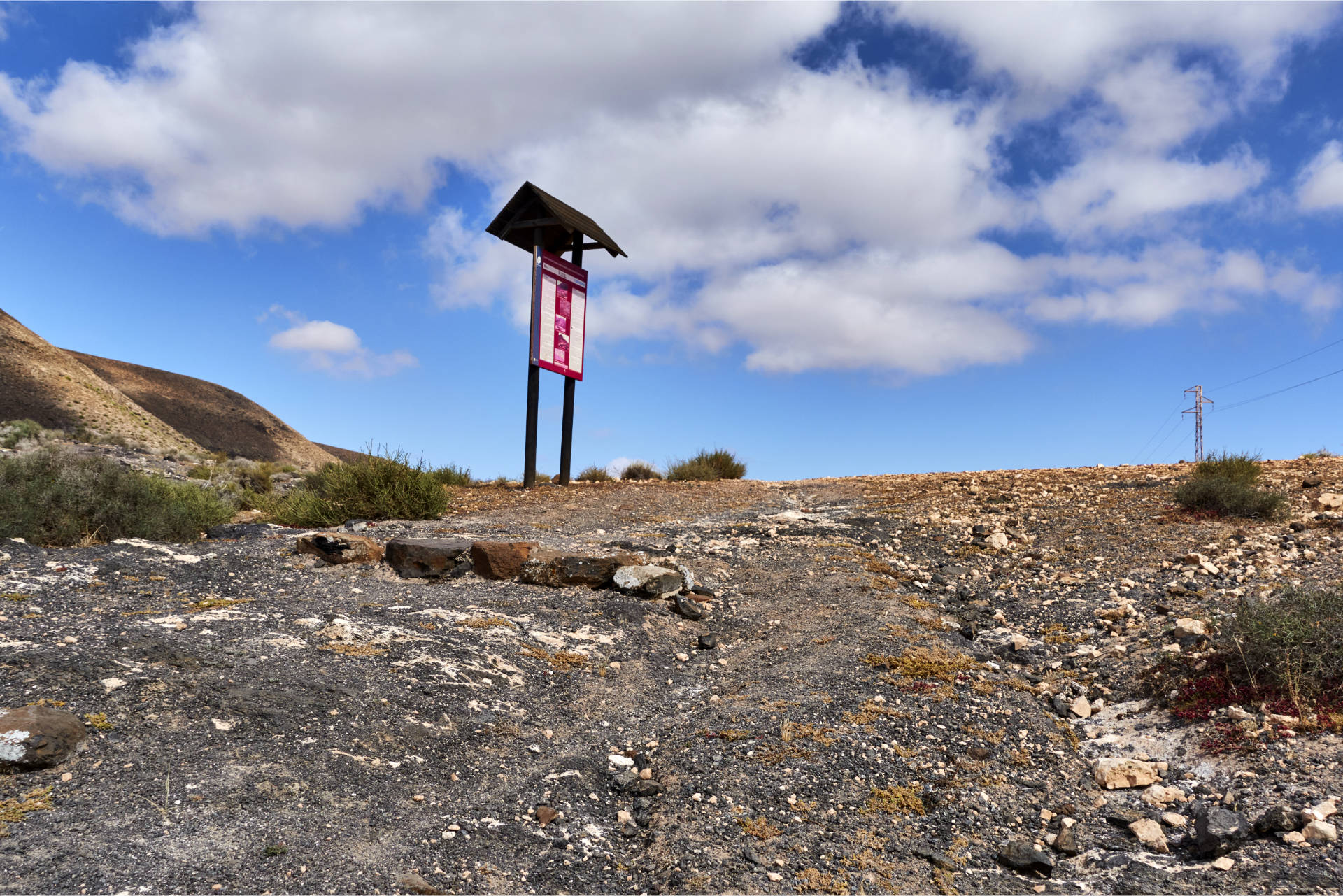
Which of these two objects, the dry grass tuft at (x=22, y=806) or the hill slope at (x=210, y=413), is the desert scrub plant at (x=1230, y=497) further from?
the hill slope at (x=210, y=413)

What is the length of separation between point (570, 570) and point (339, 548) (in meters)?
2.33

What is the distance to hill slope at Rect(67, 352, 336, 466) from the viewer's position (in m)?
48.4

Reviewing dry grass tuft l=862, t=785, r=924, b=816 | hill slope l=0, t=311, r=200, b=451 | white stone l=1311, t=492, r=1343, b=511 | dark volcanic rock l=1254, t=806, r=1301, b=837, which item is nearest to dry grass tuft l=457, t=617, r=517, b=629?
dry grass tuft l=862, t=785, r=924, b=816

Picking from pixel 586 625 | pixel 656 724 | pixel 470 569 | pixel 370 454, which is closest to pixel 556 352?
pixel 370 454

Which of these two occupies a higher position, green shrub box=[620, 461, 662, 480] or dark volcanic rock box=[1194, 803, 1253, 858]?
green shrub box=[620, 461, 662, 480]

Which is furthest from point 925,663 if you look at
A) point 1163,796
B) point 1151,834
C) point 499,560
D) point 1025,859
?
point 499,560

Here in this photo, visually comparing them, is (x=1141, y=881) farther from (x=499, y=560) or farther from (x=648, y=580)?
(x=499, y=560)

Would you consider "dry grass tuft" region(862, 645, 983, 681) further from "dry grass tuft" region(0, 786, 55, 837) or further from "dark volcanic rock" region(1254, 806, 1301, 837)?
"dry grass tuft" region(0, 786, 55, 837)

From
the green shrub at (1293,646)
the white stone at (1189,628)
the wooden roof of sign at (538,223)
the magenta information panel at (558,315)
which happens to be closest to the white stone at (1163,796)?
the green shrub at (1293,646)

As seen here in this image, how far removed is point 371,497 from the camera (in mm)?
→ 10773

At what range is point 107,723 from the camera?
393 centimetres

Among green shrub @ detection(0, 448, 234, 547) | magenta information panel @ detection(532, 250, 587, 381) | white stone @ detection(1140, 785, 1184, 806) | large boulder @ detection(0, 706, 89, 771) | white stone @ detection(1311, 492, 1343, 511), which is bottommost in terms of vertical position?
white stone @ detection(1140, 785, 1184, 806)

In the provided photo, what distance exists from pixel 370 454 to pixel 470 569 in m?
4.31

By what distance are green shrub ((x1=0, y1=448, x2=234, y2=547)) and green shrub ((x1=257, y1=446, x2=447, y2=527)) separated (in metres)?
1.44
